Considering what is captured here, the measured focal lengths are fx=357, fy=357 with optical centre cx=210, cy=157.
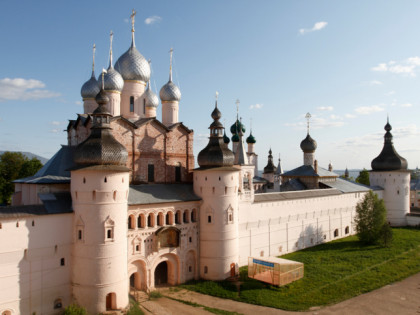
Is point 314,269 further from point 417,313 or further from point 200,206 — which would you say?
point 200,206

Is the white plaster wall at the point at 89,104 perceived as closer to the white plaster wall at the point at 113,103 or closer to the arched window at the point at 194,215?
the white plaster wall at the point at 113,103

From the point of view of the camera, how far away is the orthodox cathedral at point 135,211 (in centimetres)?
1494

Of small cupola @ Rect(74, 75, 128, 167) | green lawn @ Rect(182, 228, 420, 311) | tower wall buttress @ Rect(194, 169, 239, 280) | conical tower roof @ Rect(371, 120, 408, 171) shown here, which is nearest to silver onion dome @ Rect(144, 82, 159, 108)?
tower wall buttress @ Rect(194, 169, 239, 280)

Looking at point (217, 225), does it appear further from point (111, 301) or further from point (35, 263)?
point (35, 263)

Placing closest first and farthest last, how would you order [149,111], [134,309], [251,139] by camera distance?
[134,309] < [149,111] < [251,139]

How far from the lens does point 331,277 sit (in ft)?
65.3

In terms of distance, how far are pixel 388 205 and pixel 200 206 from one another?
2336 centimetres

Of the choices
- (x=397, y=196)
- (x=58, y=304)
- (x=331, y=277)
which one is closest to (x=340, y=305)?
(x=331, y=277)

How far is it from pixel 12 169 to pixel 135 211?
21.5 meters

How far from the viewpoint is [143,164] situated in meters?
20.7

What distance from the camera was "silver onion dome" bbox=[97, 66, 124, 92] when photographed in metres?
20.8

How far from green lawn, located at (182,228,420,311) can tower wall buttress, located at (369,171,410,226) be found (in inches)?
307

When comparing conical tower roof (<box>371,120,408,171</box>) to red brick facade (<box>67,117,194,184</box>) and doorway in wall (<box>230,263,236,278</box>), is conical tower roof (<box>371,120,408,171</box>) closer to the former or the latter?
red brick facade (<box>67,117,194,184</box>)

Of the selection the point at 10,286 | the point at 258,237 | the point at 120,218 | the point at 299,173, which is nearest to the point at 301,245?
the point at 258,237
